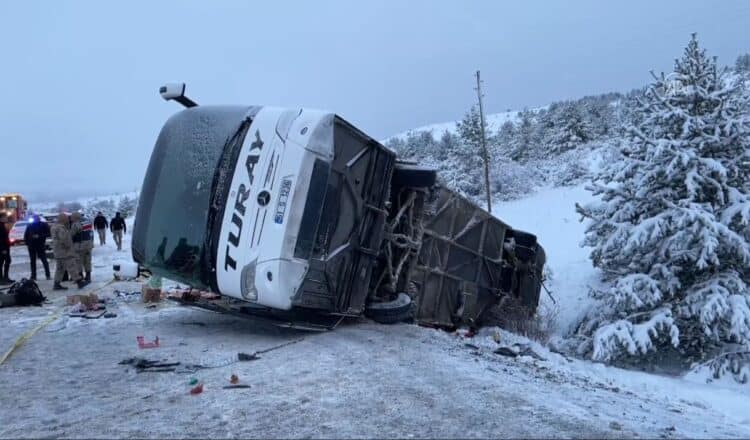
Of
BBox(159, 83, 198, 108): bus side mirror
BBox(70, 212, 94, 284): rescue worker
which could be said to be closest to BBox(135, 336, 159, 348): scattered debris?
BBox(159, 83, 198, 108): bus side mirror

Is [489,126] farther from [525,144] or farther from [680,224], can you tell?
[680,224]

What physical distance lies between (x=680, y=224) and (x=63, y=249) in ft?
33.2

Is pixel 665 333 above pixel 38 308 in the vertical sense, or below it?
above

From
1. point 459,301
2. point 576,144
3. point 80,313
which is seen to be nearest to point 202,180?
point 80,313

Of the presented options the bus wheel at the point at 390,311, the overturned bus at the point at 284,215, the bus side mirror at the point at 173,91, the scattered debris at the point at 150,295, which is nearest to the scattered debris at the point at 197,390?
the overturned bus at the point at 284,215

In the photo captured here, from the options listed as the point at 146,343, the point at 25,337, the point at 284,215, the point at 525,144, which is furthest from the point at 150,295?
the point at 525,144

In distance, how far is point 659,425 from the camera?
10.2 feet

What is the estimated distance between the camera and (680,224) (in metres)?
7.04

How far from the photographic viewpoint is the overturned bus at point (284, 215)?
15.7 ft

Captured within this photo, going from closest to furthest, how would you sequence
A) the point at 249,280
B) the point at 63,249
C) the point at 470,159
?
the point at 249,280 → the point at 63,249 → the point at 470,159

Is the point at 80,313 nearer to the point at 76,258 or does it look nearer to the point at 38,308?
the point at 38,308

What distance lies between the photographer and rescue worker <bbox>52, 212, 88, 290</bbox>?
32.2 feet

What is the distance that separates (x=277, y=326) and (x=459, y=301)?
269 centimetres

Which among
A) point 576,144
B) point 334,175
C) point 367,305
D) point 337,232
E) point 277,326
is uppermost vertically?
point 576,144
